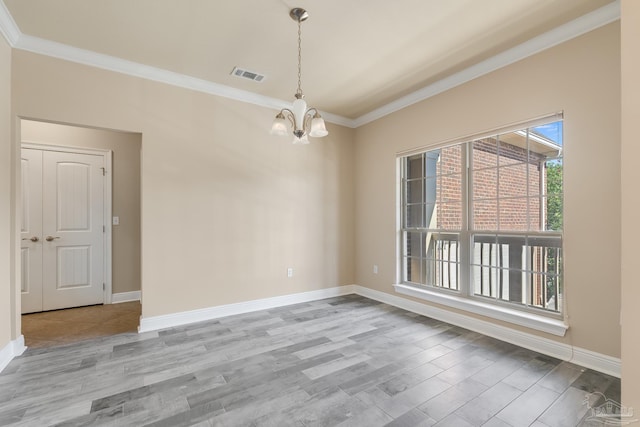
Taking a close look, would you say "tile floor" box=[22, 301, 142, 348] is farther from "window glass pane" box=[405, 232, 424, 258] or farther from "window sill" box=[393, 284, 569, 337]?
"window glass pane" box=[405, 232, 424, 258]

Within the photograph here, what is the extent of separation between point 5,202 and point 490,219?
15.5ft

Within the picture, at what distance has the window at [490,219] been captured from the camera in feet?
9.33

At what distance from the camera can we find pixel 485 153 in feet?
11.0

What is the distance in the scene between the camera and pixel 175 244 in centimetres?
346

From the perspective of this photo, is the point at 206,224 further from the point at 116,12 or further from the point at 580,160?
the point at 580,160

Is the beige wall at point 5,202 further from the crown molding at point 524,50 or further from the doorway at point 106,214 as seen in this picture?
the crown molding at point 524,50

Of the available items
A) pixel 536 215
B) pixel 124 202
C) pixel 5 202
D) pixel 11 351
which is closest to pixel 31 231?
pixel 124 202

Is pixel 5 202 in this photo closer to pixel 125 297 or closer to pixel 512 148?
pixel 125 297

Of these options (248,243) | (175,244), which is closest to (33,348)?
(175,244)

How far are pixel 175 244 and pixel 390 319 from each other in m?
2.77

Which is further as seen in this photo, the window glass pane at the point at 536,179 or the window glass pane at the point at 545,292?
the window glass pane at the point at 536,179

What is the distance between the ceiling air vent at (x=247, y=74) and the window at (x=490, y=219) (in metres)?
2.25

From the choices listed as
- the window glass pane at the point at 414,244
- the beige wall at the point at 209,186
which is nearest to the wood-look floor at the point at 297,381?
the beige wall at the point at 209,186

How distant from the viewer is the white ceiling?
234 centimetres
